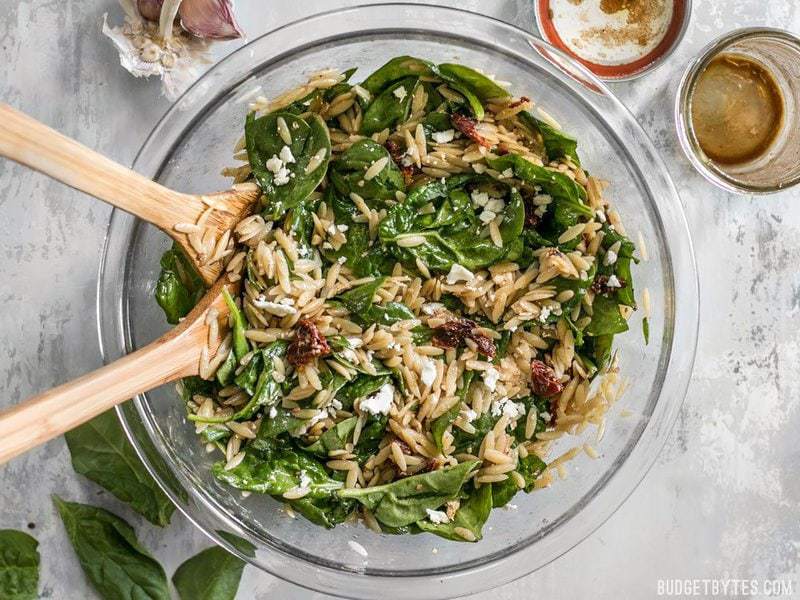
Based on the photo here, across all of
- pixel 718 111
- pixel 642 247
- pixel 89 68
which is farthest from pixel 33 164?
pixel 718 111

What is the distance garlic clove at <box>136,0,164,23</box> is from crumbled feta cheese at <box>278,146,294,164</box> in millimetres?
501

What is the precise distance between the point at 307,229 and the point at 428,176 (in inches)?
10.2

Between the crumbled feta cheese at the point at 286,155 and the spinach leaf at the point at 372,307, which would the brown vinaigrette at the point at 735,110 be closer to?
the spinach leaf at the point at 372,307

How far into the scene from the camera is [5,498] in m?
1.94

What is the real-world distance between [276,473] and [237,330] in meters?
0.29

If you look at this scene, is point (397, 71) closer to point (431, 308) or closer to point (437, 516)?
point (431, 308)

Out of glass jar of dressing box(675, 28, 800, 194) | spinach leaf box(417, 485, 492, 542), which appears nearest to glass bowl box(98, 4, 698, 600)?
spinach leaf box(417, 485, 492, 542)

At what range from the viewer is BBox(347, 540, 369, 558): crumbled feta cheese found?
1.75m

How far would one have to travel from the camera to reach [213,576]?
190cm

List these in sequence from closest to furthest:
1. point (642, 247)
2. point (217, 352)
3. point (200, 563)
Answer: point (217, 352) → point (642, 247) → point (200, 563)

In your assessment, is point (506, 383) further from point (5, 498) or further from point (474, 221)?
point (5, 498)

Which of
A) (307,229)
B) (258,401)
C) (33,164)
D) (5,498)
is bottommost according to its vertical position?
(5,498)

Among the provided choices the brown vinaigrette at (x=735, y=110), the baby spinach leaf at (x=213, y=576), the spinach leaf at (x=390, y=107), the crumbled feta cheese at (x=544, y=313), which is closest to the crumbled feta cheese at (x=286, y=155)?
the spinach leaf at (x=390, y=107)

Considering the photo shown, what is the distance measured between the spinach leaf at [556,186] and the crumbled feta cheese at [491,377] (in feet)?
1.02
